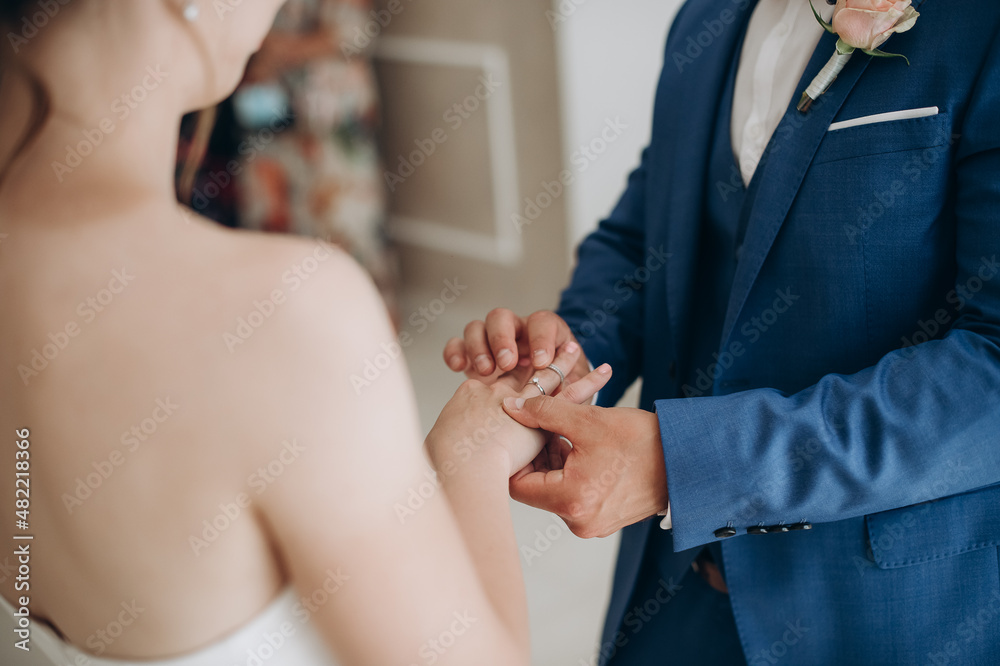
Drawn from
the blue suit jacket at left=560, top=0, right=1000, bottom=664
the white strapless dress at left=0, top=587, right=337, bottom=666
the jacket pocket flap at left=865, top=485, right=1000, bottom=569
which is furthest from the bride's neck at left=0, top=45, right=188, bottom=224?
the jacket pocket flap at left=865, top=485, right=1000, bottom=569

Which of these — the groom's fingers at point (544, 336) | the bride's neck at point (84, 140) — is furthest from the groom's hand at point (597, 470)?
the bride's neck at point (84, 140)

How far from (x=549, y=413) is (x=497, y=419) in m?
0.06

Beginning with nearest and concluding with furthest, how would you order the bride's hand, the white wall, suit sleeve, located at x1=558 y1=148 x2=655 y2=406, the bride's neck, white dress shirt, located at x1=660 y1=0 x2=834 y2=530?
1. the bride's neck
2. the bride's hand
3. white dress shirt, located at x1=660 y1=0 x2=834 y2=530
4. suit sleeve, located at x1=558 y1=148 x2=655 y2=406
5. the white wall

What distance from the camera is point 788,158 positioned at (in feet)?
3.09

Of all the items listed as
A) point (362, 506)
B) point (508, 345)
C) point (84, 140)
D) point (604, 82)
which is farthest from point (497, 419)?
point (604, 82)

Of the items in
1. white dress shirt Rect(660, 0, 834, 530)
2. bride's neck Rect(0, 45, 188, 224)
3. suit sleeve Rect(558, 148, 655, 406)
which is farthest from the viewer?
suit sleeve Rect(558, 148, 655, 406)

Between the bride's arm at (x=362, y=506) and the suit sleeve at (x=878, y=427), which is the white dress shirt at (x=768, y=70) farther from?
the bride's arm at (x=362, y=506)

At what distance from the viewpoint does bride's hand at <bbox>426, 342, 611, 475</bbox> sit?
826mm

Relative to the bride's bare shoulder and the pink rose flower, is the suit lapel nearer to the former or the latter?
the pink rose flower

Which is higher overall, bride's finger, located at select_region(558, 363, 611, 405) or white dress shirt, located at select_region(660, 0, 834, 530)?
white dress shirt, located at select_region(660, 0, 834, 530)

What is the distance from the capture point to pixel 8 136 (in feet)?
1.79

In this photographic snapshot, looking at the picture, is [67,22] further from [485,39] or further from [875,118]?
[485,39]

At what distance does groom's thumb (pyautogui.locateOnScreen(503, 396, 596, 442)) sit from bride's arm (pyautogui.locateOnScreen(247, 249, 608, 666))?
1.00 ft

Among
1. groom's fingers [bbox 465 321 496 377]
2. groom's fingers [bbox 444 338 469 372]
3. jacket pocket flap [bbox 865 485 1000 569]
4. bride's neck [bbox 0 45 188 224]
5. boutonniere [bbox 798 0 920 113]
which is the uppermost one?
boutonniere [bbox 798 0 920 113]
